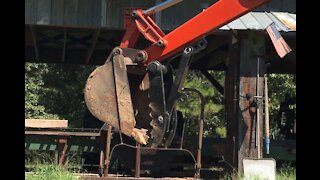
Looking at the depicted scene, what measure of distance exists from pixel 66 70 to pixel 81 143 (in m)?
18.1

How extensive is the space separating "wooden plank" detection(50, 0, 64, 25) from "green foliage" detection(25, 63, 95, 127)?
1659 cm

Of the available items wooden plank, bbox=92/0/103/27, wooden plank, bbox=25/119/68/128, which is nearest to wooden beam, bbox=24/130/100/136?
wooden plank, bbox=25/119/68/128

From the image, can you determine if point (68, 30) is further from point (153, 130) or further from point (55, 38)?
point (153, 130)

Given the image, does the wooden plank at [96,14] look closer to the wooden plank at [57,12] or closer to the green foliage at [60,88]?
the wooden plank at [57,12]

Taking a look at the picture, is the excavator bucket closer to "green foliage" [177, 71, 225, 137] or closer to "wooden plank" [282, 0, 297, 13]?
"wooden plank" [282, 0, 297, 13]

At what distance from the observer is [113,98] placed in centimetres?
572

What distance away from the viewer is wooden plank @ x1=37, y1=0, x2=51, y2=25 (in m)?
9.63

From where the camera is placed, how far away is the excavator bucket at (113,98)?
18.5ft

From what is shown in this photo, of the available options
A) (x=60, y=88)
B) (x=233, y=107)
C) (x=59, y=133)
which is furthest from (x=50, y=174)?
(x=60, y=88)

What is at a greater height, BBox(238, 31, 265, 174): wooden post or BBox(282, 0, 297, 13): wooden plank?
BBox(282, 0, 297, 13): wooden plank

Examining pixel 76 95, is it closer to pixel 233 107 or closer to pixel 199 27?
pixel 233 107
